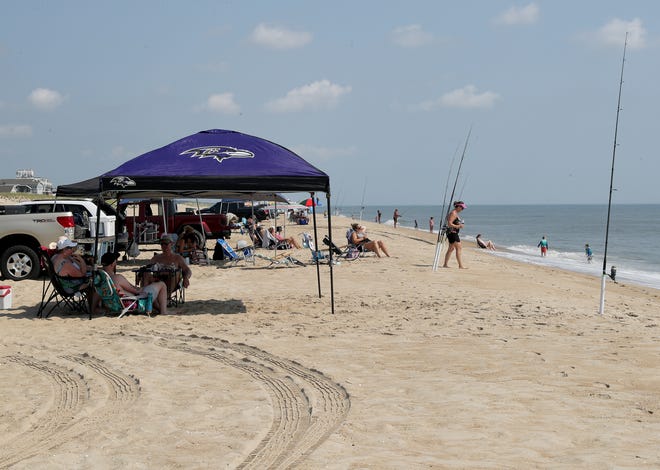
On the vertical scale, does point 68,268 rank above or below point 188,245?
above

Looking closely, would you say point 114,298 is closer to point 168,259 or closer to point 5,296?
point 168,259

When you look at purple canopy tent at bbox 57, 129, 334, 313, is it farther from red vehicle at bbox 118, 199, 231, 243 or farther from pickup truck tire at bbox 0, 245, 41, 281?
red vehicle at bbox 118, 199, 231, 243

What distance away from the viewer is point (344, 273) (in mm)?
14852

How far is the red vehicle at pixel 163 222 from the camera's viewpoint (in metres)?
20.3

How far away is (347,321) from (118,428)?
4.59 meters

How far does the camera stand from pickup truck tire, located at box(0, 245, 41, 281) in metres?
13.3

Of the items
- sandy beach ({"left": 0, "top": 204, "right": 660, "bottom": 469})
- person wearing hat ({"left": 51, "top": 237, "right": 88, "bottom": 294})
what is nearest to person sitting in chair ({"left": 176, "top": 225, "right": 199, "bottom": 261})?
sandy beach ({"left": 0, "top": 204, "right": 660, "bottom": 469})

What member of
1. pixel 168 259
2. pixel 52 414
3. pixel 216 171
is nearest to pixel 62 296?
pixel 168 259

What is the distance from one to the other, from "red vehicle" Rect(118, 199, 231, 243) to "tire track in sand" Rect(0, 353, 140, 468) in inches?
479

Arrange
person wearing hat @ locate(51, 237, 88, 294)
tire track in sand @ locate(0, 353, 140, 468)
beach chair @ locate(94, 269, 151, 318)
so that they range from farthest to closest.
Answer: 1. person wearing hat @ locate(51, 237, 88, 294)
2. beach chair @ locate(94, 269, 151, 318)
3. tire track in sand @ locate(0, 353, 140, 468)

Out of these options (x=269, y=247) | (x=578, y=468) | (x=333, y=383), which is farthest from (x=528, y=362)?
(x=269, y=247)

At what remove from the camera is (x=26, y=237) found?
13.6m

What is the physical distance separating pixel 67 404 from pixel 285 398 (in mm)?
1666

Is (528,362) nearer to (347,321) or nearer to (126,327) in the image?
(347,321)
